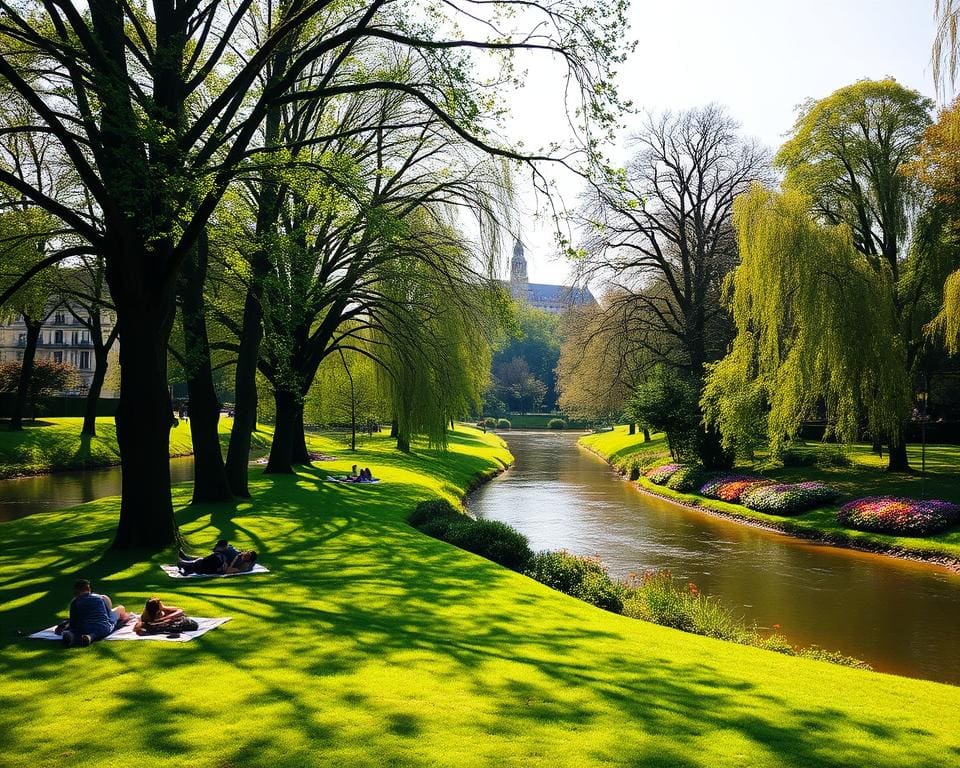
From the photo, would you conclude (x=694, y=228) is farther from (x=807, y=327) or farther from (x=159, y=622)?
(x=159, y=622)

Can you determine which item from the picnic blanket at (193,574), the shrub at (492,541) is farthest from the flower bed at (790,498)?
the picnic blanket at (193,574)

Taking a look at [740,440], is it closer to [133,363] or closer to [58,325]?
[133,363]

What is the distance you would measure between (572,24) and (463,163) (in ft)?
44.1

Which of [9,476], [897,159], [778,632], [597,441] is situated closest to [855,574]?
[778,632]

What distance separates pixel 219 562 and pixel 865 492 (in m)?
21.1

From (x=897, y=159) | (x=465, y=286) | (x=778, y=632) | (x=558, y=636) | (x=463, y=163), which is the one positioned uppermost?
(x=897, y=159)

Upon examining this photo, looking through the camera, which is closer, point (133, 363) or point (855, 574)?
point (133, 363)

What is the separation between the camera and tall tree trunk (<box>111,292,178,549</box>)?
13242 millimetres

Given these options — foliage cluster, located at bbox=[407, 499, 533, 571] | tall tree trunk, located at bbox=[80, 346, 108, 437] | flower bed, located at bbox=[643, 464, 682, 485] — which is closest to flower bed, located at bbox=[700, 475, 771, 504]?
flower bed, located at bbox=[643, 464, 682, 485]

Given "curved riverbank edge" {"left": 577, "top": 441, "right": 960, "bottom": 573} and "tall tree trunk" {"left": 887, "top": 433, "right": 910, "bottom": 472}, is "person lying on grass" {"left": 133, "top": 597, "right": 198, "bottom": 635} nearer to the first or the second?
"curved riverbank edge" {"left": 577, "top": 441, "right": 960, "bottom": 573}

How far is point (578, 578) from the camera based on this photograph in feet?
48.4

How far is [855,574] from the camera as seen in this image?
17984 millimetres

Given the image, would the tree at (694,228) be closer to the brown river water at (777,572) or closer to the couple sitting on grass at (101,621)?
the brown river water at (777,572)

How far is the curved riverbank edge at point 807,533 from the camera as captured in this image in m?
19.0
